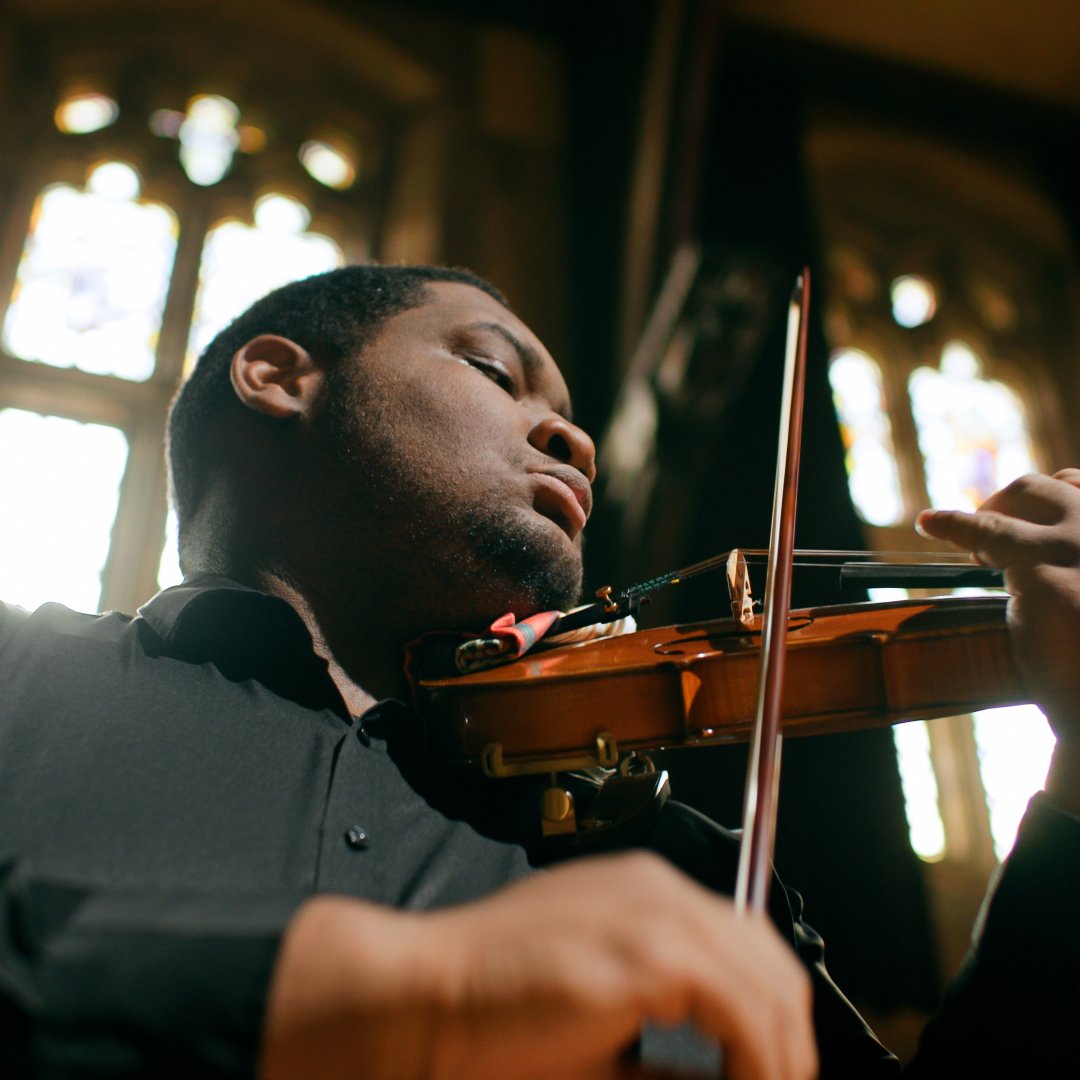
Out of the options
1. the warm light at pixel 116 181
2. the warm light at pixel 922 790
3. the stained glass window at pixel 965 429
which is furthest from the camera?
the stained glass window at pixel 965 429

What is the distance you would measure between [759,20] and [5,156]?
3511 mm

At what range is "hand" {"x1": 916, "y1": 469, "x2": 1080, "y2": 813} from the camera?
93 centimetres

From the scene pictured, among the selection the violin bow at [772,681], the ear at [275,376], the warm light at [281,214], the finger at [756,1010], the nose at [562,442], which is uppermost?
the warm light at [281,214]

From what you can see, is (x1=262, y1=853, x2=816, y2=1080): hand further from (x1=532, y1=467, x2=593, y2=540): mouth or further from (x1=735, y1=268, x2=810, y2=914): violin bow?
(x1=532, y1=467, x2=593, y2=540): mouth

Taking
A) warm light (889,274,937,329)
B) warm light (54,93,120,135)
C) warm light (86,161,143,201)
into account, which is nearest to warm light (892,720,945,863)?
warm light (889,274,937,329)

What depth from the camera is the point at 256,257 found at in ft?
14.3

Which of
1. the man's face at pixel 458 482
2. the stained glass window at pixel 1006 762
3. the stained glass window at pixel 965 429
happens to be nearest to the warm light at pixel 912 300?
the stained glass window at pixel 965 429

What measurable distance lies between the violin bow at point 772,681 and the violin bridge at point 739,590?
0.14 meters

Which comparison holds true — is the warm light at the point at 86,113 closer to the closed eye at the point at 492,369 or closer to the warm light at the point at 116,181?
the warm light at the point at 116,181

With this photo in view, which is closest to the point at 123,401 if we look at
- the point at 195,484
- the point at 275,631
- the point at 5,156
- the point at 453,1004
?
the point at 5,156

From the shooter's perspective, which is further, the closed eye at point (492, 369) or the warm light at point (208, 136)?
the warm light at point (208, 136)

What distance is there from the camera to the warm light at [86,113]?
4.42 metres

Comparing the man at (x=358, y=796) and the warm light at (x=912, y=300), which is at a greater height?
the warm light at (x=912, y=300)

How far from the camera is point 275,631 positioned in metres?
1.05
